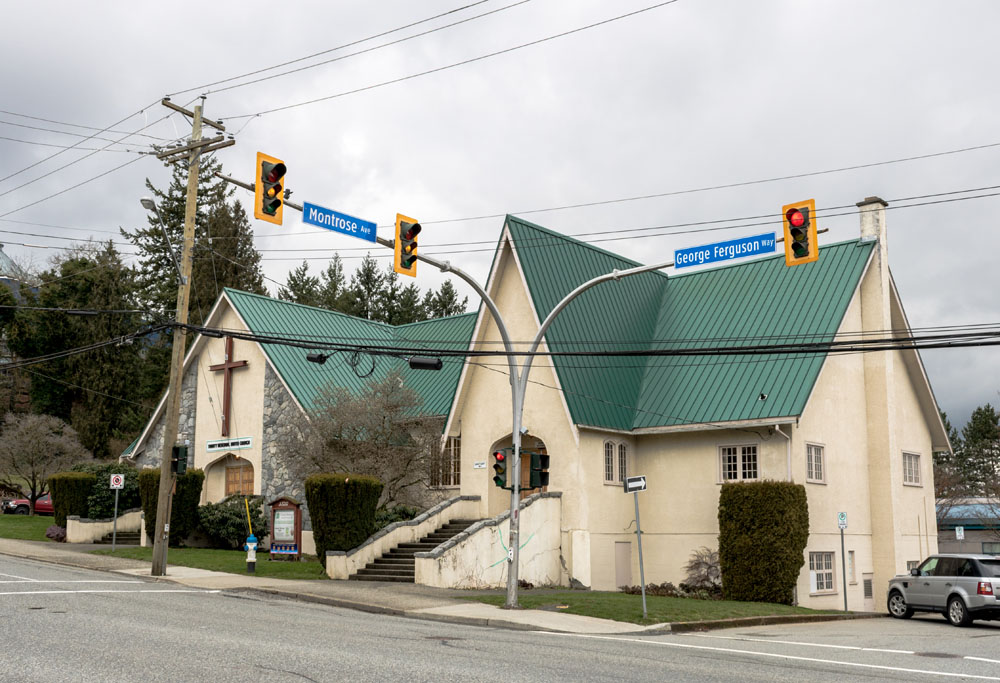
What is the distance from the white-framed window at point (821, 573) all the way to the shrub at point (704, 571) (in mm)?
2705

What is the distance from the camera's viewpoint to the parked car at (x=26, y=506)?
165 feet

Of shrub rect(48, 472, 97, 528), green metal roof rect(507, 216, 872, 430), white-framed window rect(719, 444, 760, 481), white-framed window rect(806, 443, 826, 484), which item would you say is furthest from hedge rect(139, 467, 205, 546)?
white-framed window rect(806, 443, 826, 484)

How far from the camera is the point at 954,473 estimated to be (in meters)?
70.0

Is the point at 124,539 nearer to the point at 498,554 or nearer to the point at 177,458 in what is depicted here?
the point at 177,458

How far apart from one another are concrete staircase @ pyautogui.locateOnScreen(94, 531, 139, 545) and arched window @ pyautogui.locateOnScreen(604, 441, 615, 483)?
1892 cm

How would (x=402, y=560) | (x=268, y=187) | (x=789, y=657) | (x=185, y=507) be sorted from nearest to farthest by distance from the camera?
(x=789, y=657) < (x=268, y=187) < (x=402, y=560) < (x=185, y=507)

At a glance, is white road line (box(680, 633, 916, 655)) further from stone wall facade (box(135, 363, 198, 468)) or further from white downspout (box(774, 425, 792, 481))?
stone wall facade (box(135, 363, 198, 468))

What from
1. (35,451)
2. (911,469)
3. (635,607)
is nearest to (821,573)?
(911,469)

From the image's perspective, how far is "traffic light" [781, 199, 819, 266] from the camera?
1506 centimetres

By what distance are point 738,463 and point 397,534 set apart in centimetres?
1012

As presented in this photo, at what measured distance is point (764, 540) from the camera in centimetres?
2480

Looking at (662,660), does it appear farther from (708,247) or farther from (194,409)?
(194,409)

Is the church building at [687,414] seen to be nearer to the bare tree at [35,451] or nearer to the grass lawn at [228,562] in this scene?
the grass lawn at [228,562]

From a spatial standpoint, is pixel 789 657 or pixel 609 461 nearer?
pixel 789 657
